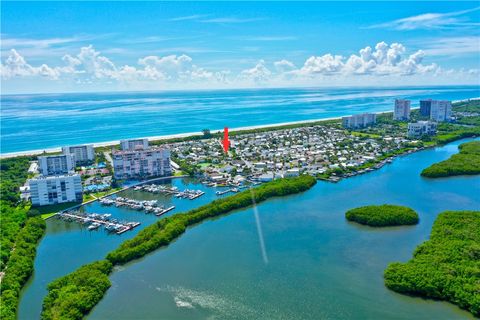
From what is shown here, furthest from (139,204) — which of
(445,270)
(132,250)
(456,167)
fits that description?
(456,167)

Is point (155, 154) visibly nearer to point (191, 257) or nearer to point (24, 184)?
point (24, 184)

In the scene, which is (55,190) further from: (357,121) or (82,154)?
(357,121)

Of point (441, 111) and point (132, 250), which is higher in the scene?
point (441, 111)

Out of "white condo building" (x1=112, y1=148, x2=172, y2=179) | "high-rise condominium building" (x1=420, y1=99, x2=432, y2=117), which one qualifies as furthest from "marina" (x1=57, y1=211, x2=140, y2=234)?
"high-rise condominium building" (x1=420, y1=99, x2=432, y2=117)

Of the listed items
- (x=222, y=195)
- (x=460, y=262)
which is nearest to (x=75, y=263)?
(x=222, y=195)

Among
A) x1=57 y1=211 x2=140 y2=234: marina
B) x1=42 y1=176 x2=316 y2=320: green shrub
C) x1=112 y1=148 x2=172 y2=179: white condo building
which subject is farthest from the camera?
x1=112 y1=148 x2=172 y2=179: white condo building

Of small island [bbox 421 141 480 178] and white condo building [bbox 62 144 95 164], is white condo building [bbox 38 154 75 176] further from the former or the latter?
small island [bbox 421 141 480 178]

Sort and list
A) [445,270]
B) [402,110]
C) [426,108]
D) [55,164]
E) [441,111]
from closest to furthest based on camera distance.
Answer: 1. [445,270]
2. [55,164]
3. [441,111]
4. [402,110]
5. [426,108]
